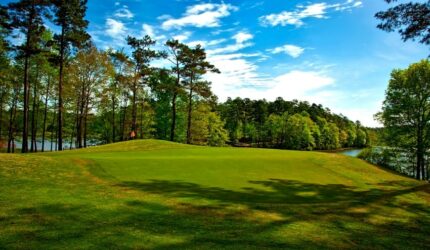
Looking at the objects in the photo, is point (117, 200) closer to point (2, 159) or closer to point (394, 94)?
point (2, 159)

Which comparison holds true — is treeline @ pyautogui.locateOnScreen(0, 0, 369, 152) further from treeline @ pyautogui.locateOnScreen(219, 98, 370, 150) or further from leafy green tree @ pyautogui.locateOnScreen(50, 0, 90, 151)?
treeline @ pyautogui.locateOnScreen(219, 98, 370, 150)

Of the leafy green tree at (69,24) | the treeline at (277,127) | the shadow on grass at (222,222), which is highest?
the leafy green tree at (69,24)

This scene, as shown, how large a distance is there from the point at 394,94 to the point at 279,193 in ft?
112

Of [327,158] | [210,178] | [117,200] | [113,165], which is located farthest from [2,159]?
[327,158]

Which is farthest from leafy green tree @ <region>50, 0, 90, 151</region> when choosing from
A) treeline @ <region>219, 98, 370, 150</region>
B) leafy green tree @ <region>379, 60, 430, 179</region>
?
treeline @ <region>219, 98, 370, 150</region>

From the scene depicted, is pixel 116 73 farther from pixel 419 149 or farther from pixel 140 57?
pixel 419 149

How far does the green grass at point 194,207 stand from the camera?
780 cm

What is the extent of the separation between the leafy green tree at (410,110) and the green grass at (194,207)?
23222 millimetres

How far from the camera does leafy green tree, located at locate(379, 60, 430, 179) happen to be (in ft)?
127

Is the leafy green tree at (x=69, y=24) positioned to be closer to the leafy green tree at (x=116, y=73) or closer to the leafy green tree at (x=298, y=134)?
the leafy green tree at (x=116, y=73)

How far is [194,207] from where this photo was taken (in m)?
10.8

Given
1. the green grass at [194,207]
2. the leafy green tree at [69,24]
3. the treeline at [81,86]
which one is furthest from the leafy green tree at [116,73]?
the green grass at [194,207]

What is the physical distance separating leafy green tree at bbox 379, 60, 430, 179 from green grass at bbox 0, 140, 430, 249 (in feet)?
76.2

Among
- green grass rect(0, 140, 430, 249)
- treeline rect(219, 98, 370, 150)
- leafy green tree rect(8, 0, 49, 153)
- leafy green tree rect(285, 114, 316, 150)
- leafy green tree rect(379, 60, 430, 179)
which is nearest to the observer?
green grass rect(0, 140, 430, 249)
